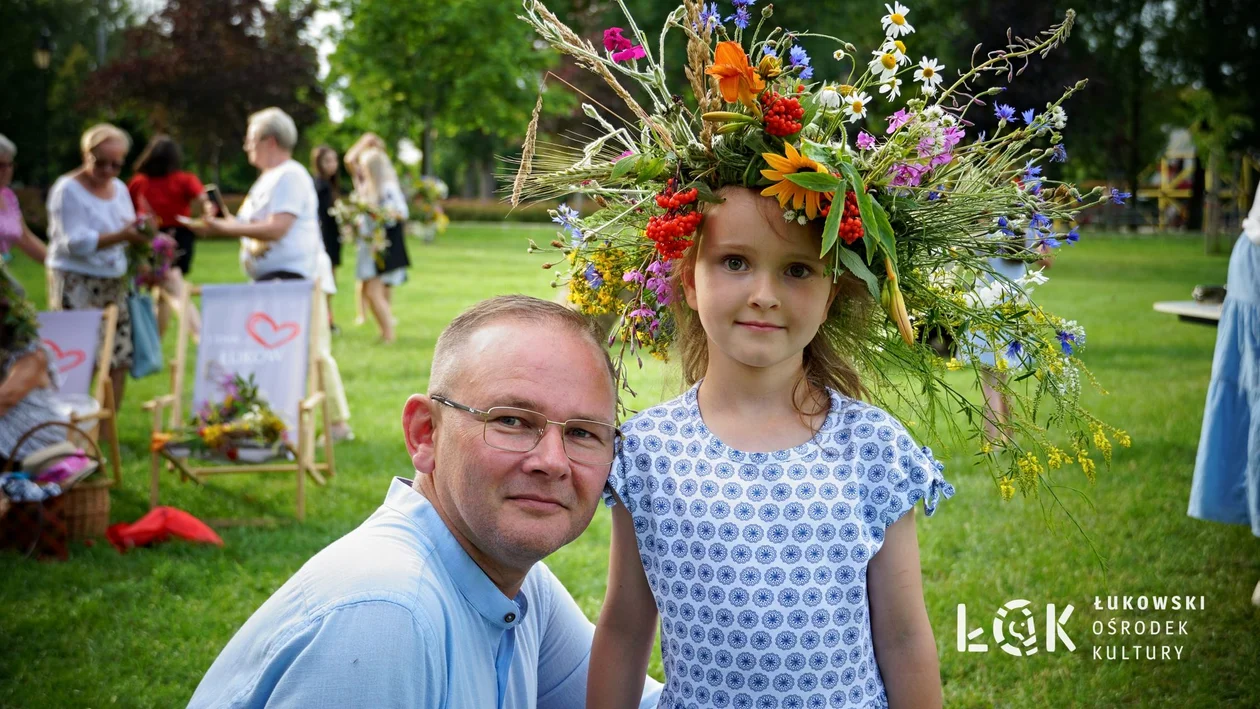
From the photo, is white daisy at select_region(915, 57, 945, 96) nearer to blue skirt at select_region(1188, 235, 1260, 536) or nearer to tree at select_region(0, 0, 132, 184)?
blue skirt at select_region(1188, 235, 1260, 536)

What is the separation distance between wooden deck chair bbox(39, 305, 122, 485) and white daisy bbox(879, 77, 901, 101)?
5.77m

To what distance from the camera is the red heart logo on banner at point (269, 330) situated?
688 centimetres

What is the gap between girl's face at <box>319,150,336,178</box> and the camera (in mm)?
13547

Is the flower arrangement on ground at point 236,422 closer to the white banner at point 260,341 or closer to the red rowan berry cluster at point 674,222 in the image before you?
the white banner at point 260,341

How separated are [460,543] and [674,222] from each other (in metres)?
0.73

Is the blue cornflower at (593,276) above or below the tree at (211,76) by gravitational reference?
below

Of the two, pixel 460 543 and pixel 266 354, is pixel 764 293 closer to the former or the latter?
pixel 460 543

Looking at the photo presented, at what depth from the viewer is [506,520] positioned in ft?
6.23

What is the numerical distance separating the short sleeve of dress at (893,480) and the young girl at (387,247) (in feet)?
34.1

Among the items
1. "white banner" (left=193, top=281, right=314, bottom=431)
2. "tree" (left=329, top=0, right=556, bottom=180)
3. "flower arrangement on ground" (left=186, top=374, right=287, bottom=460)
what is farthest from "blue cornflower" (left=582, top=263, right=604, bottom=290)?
"tree" (left=329, top=0, right=556, bottom=180)

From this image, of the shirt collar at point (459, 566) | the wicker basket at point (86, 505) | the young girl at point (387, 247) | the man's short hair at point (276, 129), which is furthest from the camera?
the young girl at point (387, 247)

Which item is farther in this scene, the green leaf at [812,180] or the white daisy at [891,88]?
the white daisy at [891,88]

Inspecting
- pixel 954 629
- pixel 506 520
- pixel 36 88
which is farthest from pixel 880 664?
pixel 36 88

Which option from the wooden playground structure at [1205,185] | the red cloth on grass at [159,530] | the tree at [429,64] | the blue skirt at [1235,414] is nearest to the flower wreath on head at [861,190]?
the blue skirt at [1235,414]
